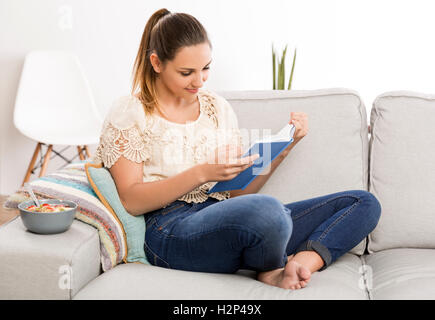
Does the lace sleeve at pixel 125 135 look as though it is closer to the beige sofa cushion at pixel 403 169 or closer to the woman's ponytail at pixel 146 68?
the woman's ponytail at pixel 146 68

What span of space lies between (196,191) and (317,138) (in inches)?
17.5

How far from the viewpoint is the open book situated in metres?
1.37

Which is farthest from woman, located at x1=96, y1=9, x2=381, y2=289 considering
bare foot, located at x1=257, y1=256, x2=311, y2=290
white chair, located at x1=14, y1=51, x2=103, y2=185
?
white chair, located at x1=14, y1=51, x2=103, y2=185

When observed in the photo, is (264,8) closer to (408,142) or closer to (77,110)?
(77,110)

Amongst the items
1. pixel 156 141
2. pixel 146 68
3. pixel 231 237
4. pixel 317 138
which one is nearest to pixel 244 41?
pixel 317 138

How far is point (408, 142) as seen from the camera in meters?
1.67

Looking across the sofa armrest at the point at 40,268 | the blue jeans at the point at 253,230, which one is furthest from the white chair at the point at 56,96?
the sofa armrest at the point at 40,268

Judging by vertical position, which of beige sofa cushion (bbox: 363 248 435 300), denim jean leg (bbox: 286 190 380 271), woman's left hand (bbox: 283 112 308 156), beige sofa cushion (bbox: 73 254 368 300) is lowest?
beige sofa cushion (bbox: 363 248 435 300)

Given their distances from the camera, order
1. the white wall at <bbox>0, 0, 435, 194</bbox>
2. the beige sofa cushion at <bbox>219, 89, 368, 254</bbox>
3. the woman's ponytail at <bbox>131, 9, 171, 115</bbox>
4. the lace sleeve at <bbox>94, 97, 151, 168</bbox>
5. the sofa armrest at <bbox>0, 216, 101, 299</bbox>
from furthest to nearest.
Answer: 1. the white wall at <bbox>0, 0, 435, 194</bbox>
2. the beige sofa cushion at <bbox>219, 89, 368, 254</bbox>
3. the woman's ponytail at <bbox>131, 9, 171, 115</bbox>
4. the lace sleeve at <bbox>94, 97, 151, 168</bbox>
5. the sofa armrest at <bbox>0, 216, 101, 299</bbox>

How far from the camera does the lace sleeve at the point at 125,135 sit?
1.44 meters

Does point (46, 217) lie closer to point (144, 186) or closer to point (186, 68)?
point (144, 186)

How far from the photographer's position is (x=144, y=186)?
1404 millimetres

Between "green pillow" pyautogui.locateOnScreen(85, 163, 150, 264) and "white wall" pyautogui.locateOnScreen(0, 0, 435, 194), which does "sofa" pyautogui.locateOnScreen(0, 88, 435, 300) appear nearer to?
"green pillow" pyautogui.locateOnScreen(85, 163, 150, 264)
